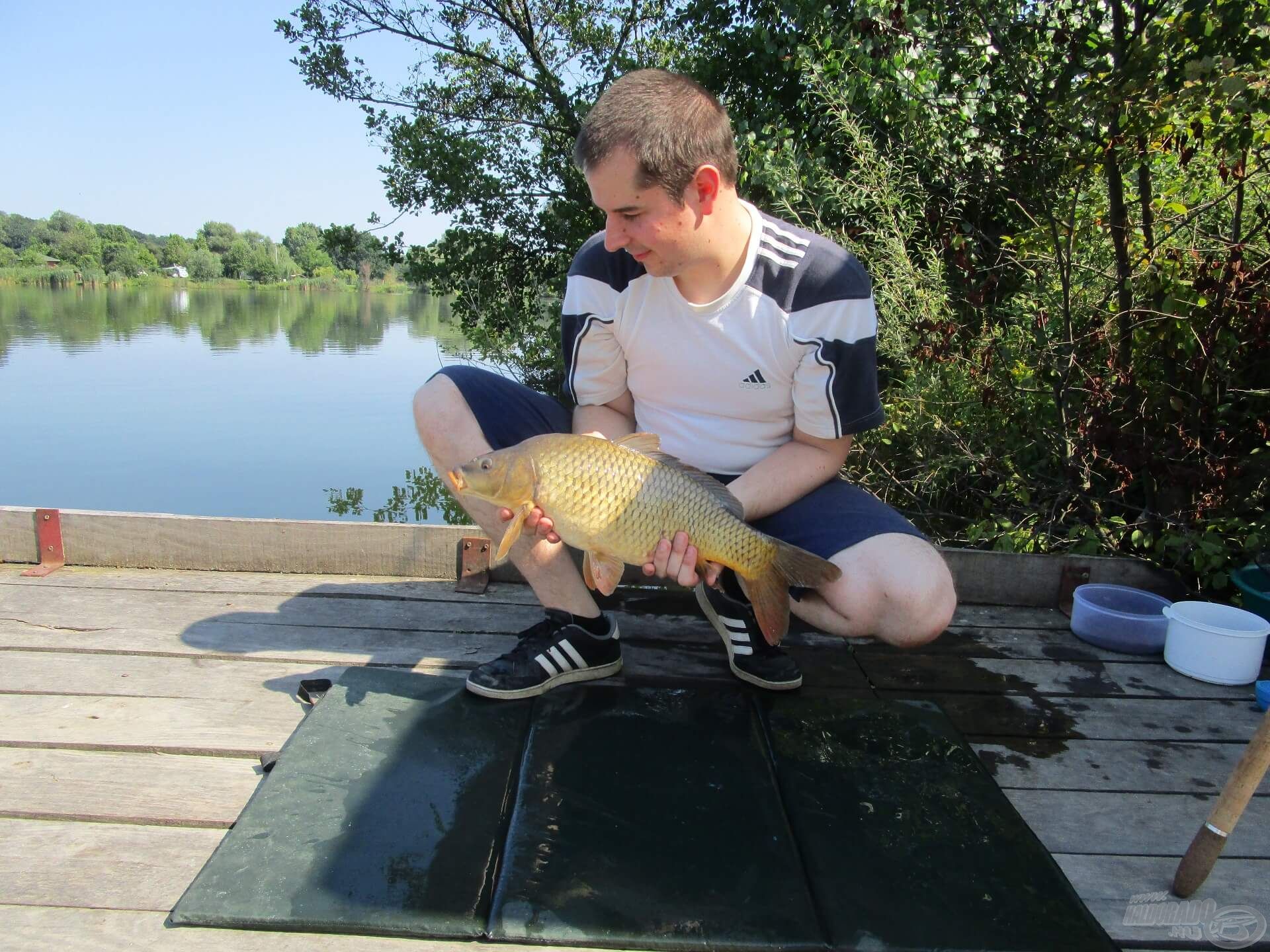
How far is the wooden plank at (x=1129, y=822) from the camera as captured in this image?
1565 millimetres

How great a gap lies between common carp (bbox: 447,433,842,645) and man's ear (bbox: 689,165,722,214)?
518 mm

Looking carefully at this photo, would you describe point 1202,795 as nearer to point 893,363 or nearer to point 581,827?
point 581,827

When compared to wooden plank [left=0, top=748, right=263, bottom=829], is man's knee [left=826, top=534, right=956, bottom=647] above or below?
above

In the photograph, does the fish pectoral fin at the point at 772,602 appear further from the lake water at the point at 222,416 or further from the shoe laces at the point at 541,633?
the lake water at the point at 222,416

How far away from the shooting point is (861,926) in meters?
1.29

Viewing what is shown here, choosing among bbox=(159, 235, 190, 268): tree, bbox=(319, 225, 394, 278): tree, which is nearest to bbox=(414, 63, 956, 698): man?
bbox=(319, 225, 394, 278): tree

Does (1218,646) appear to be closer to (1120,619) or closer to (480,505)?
(1120,619)

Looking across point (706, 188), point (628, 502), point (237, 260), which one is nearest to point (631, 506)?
point (628, 502)

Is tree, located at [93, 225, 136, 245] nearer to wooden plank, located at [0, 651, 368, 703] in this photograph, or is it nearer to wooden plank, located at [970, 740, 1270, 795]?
wooden plank, located at [0, 651, 368, 703]

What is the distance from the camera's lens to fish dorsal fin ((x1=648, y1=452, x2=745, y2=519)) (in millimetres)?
1781

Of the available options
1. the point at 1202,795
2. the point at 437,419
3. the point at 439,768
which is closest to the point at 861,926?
the point at 439,768

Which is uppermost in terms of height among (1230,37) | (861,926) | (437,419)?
(1230,37)

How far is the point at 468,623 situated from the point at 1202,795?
1.63 meters

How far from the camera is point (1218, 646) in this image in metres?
2.20
